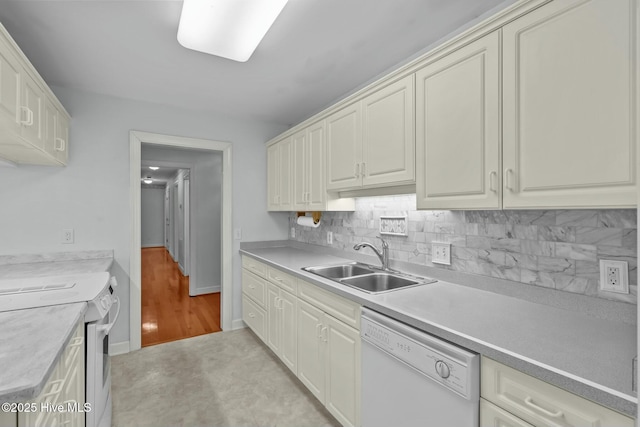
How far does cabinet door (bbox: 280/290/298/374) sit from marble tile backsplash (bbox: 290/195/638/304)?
0.86 metres

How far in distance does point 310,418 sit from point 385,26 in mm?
2505

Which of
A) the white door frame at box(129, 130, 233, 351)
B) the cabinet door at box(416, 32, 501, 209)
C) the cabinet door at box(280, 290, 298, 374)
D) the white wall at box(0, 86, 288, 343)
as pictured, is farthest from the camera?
the white door frame at box(129, 130, 233, 351)

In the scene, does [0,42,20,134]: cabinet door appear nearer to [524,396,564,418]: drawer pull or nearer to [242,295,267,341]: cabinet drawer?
[242,295,267,341]: cabinet drawer

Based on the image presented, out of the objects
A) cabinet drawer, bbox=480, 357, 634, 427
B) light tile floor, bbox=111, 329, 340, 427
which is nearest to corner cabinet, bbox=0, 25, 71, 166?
light tile floor, bbox=111, 329, 340, 427

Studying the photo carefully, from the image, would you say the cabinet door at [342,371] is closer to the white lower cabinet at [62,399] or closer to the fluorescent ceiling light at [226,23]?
the white lower cabinet at [62,399]

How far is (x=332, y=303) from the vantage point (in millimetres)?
1853

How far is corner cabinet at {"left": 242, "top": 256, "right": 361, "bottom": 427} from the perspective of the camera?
1.71 metres

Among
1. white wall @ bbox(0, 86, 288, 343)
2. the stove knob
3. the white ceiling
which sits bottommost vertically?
the stove knob

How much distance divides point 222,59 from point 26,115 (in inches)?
46.5

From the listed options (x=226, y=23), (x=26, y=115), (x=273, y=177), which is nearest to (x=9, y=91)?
(x=26, y=115)

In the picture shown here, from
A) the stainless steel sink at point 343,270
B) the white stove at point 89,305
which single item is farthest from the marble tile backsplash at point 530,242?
the white stove at point 89,305

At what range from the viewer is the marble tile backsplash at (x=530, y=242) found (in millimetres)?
1214

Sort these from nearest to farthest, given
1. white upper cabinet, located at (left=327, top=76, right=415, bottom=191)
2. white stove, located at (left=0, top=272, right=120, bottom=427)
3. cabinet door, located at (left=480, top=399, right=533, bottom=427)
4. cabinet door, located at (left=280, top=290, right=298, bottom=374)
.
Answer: cabinet door, located at (left=480, top=399, right=533, bottom=427), white stove, located at (left=0, top=272, right=120, bottom=427), white upper cabinet, located at (left=327, top=76, right=415, bottom=191), cabinet door, located at (left=280, top=290, right=298, bottom=374)

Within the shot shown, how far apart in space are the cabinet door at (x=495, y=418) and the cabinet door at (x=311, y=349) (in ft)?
3.47
